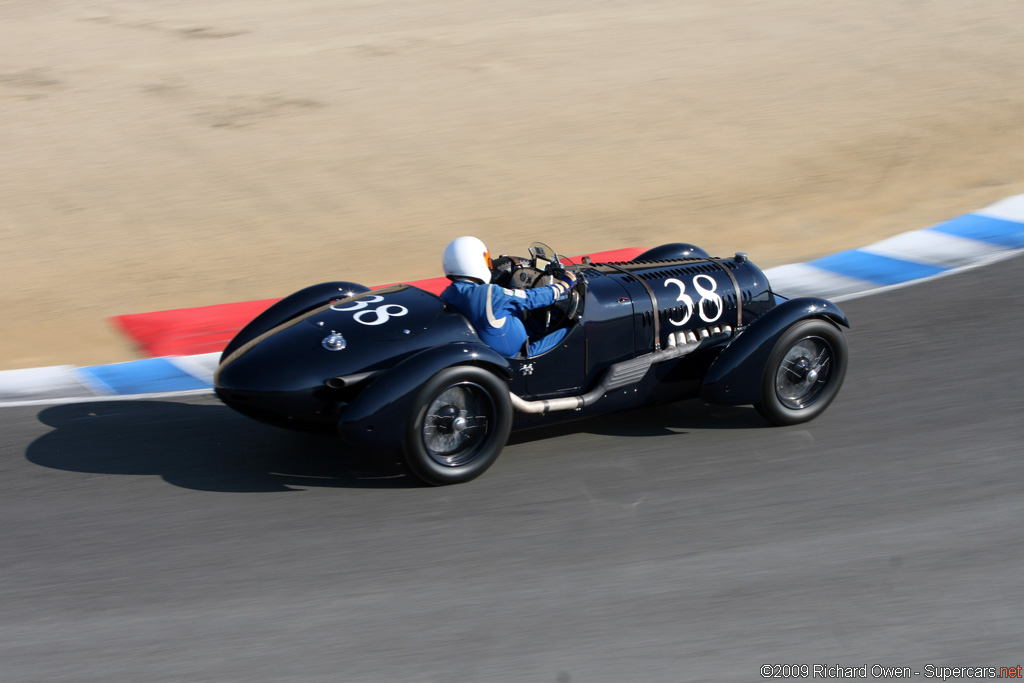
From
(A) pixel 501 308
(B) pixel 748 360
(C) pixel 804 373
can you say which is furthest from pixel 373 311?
(C) pixel 804 373

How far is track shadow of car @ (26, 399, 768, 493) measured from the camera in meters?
5.55

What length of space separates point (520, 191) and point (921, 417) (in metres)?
6.27

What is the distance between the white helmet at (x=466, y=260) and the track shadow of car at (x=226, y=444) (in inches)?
Answer: 42.4

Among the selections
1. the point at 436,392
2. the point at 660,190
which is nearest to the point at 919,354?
the point at 436,392

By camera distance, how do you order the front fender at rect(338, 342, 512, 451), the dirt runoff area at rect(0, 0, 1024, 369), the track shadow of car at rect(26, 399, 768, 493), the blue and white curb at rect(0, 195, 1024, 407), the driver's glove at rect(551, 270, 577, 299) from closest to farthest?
the front fender at rect(338, 342, 512, 451)
the track shadow of car at rect(26, 399, 768, 493)
the driver's glove at rect(551, 270, 577, 299)
the blue and white curb at rect(0, 195, 1024, 407)
the dirt runoff area at rect(0, 0, 1024, 369)

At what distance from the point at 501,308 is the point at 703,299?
1373mm

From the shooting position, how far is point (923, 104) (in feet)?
45.9

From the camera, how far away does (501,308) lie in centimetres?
557

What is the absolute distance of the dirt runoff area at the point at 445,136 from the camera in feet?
32.4

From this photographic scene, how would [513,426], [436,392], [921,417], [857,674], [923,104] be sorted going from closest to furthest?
[857,674], [436,392], [513,426], [921,417], [923,104]

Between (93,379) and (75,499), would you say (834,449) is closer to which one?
(75,499)

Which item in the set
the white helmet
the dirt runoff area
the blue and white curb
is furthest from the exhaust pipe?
the dirt runoff area

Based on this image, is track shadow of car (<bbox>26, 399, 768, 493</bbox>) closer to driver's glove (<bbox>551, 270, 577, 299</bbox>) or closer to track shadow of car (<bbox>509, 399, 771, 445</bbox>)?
track shadow of car (<bbox>509, 399, 771, 445</bbox>)

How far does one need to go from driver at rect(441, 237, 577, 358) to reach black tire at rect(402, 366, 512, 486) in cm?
33
